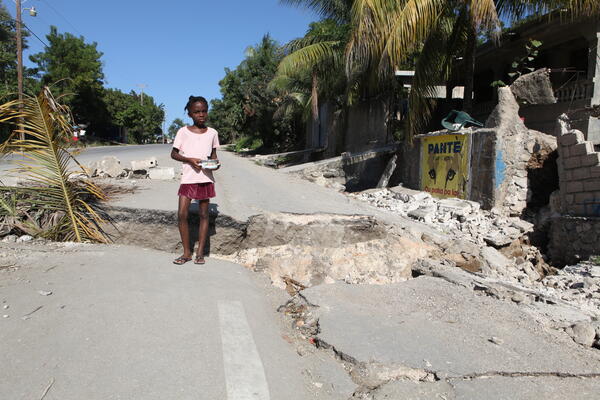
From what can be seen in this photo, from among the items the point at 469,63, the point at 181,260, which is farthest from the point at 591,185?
the point at 181,260

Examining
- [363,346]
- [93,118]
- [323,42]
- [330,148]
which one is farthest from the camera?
[93,118]

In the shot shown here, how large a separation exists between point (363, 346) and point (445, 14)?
9.07 m

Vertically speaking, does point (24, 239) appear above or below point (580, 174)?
below

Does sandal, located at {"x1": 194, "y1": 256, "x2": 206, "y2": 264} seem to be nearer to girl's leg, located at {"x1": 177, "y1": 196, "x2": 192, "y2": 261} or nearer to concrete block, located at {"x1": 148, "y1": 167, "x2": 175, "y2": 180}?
girl's leg, located at {"x1": 177, "y1": 196, "x2": 192, "y2": 261}

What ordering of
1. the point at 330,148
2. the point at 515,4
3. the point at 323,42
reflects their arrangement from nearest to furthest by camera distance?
the point at 515,4 → the point at 323,42 → the point at 330,148

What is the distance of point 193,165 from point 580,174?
5.67 m

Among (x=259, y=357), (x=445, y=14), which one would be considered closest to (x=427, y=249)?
(x=259, y=357)

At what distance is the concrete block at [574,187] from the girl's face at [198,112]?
18.2ft

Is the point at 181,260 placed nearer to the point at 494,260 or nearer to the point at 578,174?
the point at 494,260

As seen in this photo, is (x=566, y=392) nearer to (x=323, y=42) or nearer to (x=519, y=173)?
(x=519, y=173)

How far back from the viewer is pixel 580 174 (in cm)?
630

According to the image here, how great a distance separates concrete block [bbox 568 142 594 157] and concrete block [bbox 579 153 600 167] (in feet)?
0.25

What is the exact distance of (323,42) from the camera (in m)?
15.0

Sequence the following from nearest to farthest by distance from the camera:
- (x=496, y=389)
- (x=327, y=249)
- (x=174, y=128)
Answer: (x=496, y=389) → (x=327, y=249) → (x=174, y=128)
